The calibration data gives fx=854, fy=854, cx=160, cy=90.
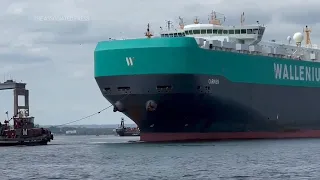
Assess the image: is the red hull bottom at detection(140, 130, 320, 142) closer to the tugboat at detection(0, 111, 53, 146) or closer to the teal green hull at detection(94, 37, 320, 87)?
the teal green hull at detection(94, 37, 320, 87)

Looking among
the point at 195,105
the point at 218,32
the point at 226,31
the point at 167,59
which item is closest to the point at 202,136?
the point at 195,105

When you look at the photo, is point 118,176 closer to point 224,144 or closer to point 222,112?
point 224,144

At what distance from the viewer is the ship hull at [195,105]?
6700 centimetres

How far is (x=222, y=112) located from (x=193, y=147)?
8.40m

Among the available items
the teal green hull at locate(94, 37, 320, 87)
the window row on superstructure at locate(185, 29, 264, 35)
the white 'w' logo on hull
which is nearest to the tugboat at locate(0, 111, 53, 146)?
the teal green hull at locate(94, 37, 320, 87)

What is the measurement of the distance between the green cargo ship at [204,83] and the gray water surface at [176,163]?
3.13 meters

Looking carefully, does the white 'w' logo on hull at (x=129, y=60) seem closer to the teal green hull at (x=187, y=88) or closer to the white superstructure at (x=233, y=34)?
the teal green hull at (x=187, y=88)

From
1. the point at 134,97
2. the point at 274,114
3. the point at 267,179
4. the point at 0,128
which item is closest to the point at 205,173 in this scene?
the point at 267,179

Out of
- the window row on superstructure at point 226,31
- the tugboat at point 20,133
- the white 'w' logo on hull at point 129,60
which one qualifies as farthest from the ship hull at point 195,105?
the tugboat at point 20,133

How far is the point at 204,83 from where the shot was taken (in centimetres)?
6900

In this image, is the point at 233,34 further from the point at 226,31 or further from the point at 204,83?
the point at 204,83

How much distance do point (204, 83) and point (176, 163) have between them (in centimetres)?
1872

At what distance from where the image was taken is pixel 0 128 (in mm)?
80375

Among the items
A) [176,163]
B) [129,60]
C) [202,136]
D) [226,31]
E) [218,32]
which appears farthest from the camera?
[226,31]
